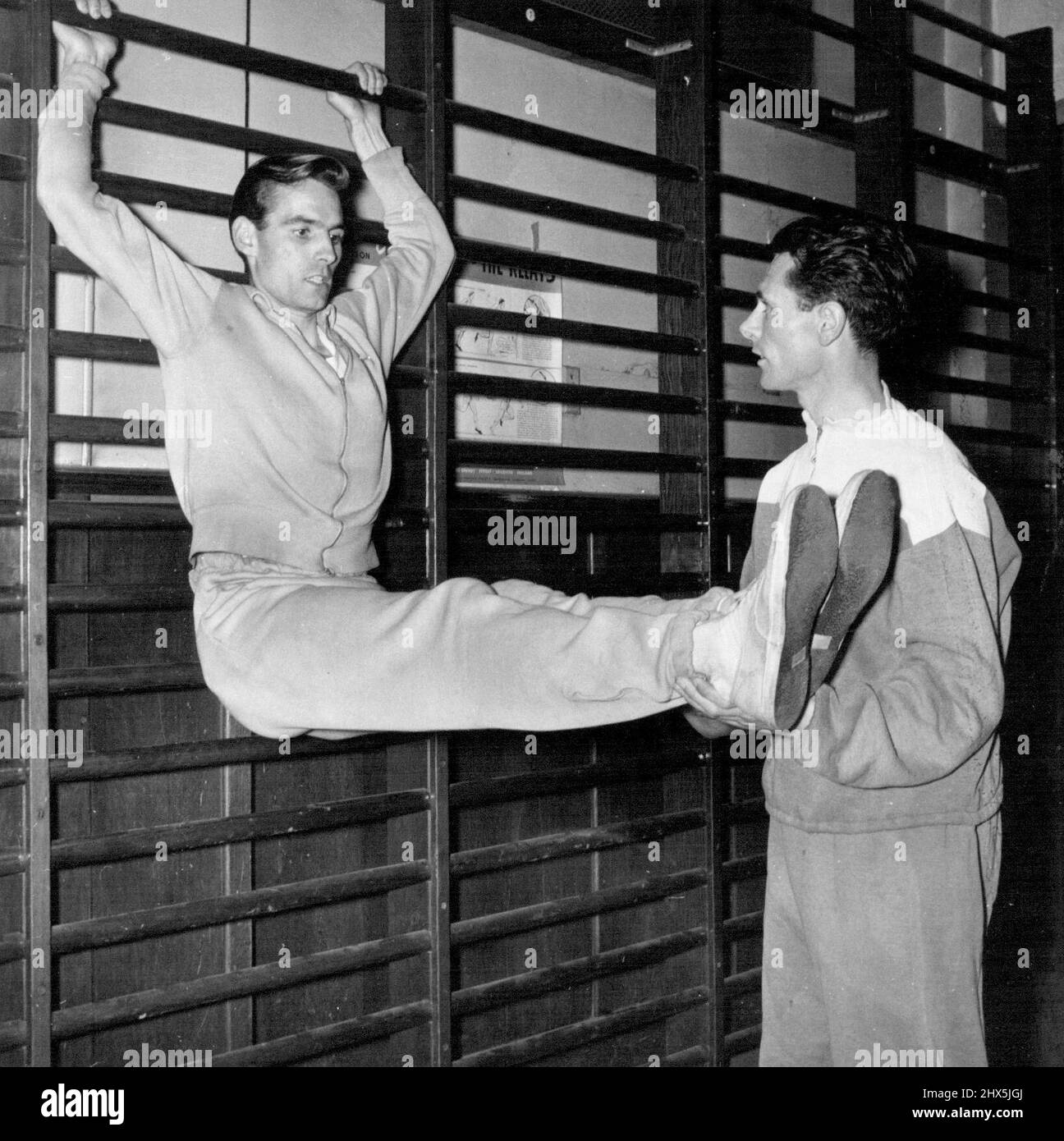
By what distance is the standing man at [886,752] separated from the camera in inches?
74.6

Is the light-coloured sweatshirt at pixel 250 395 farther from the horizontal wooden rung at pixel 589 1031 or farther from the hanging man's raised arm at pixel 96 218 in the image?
the horizontal wooden rung at pixel 589 1031

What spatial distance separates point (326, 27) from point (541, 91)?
0.74m

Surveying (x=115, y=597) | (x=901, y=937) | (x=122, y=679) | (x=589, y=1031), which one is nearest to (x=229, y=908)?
(x=122, y=679)

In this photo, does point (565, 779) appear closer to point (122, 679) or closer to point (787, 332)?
point (122, 679)

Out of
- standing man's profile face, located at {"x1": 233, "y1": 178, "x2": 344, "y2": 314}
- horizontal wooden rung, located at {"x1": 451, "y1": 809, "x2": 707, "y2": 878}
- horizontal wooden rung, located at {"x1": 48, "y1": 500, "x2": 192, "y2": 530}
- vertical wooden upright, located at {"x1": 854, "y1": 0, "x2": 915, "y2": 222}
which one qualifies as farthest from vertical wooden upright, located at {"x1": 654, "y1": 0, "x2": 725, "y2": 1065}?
horizontal wooden rung, located at {"x1": 48, "y1": 500, "x2": 192, "y2": 530}

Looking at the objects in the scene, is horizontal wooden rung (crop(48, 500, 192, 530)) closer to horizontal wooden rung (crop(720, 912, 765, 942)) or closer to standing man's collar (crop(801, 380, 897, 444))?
standing man's collar (crop(801, 380, 897, 444))

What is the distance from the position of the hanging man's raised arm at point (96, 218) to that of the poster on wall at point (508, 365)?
98 cm

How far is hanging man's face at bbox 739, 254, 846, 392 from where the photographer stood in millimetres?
2268

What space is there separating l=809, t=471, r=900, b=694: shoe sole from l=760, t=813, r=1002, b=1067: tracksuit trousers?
1.50 ft

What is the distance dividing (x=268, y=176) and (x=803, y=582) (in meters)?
1.42

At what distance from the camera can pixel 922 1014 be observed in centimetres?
201

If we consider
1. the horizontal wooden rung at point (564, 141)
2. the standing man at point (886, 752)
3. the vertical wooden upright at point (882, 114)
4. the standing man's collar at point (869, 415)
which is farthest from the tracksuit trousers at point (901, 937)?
the vertical wooden upright at point (882, 114)

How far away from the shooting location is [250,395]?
2.35 m
